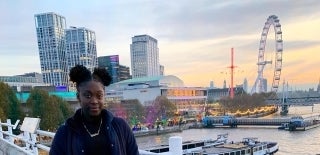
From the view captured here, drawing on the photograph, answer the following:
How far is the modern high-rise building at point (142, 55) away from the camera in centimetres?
15625

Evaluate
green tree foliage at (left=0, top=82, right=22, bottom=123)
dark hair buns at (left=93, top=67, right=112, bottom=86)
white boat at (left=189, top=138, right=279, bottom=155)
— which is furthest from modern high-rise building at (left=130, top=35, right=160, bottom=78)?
dark hair buns at (left=93, top=67, right=112, bottom=86)

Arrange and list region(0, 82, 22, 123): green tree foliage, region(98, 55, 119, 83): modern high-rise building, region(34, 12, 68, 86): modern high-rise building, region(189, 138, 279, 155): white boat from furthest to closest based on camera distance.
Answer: region(98, 55, 119, 83): modern high-rise building
region(34, 12, 68, 86): modern high-rise building
region(0, 82, 22, 123): green tree foliage
region(189, 138, 279, 155): white boat

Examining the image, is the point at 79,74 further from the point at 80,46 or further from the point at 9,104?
the point at 80,46

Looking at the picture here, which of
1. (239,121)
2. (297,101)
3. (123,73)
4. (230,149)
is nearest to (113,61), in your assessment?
(123,73)

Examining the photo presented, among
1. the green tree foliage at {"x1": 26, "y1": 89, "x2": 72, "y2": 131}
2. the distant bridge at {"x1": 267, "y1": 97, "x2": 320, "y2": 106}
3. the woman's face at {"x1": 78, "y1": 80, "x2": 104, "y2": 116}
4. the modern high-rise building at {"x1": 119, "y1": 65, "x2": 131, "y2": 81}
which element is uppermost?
the modern high-rise building at {"x1": 119, "y1": 65, "x2": 131, "y2": 81}

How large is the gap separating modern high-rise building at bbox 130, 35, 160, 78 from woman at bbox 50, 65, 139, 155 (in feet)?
499

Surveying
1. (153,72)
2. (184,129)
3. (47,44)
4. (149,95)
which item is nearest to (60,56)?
(47,44)

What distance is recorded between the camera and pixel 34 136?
171 inches

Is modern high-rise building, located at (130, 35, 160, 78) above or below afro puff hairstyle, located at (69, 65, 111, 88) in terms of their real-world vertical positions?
above

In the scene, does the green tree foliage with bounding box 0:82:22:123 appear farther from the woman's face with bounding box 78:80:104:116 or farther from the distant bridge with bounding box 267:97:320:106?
the distant bridge with bounding box 267:97:320:106

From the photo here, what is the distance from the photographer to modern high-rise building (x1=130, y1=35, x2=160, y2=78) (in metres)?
156

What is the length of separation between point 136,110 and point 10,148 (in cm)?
5704

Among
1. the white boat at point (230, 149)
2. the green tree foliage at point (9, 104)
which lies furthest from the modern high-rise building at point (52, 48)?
the white boat at point (230, 149)

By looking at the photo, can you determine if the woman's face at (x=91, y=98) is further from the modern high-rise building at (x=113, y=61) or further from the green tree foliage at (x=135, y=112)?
the modern high-rise building at (x=113, y=61)
